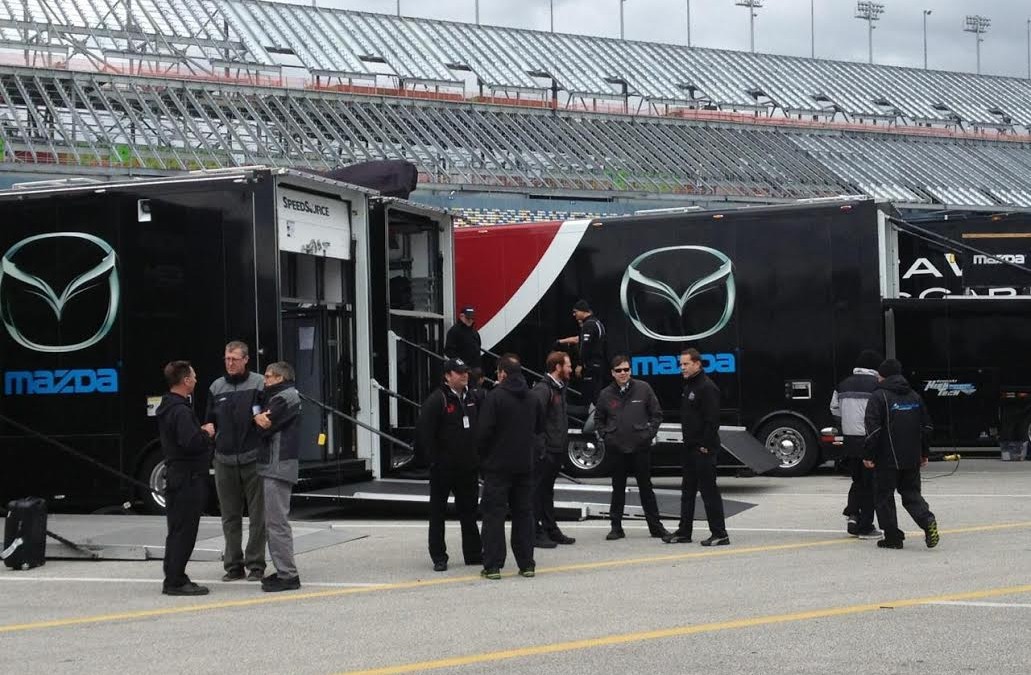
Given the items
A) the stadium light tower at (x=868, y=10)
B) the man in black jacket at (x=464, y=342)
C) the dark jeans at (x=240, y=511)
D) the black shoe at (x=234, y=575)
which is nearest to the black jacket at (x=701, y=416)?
the dark jeans at (x=240, y=511)

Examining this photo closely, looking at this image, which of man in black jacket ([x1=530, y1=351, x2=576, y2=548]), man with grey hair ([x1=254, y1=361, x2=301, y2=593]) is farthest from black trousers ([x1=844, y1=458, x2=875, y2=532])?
man with grey hair ([x1=254, y1=361, x2=301, y2=593])

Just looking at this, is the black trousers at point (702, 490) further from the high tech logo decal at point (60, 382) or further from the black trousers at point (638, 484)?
the high tech logo decal at point (60, 382)

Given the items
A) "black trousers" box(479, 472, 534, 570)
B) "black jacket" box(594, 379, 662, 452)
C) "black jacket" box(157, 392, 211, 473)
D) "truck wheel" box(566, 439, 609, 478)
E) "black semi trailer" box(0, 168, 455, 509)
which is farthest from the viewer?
"truck wheel" box(566, 439, 609, 478)

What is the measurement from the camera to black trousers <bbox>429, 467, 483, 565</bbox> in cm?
1140

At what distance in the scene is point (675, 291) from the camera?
62.5 feet

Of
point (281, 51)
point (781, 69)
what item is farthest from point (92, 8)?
point (781, 69)

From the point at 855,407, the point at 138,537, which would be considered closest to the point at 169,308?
the point at 138,537

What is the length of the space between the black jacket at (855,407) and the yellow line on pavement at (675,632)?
316 cm

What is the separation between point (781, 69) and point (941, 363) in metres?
42.3

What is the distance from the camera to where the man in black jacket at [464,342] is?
16438 mm

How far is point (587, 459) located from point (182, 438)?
30.4 ft

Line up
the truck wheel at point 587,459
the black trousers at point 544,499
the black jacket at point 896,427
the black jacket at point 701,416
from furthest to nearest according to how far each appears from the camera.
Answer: the truck wheel at point 587,459 → the black trousers at point 544,499 → the black jacket at point 701,416 → the black jacket at point 896,427

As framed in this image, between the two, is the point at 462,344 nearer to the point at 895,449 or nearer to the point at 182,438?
the point at 895,449

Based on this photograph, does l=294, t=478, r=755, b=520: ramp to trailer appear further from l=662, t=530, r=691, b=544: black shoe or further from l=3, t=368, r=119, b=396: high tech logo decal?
l=3, t=368, r=119, b=396: high tech logo decal
